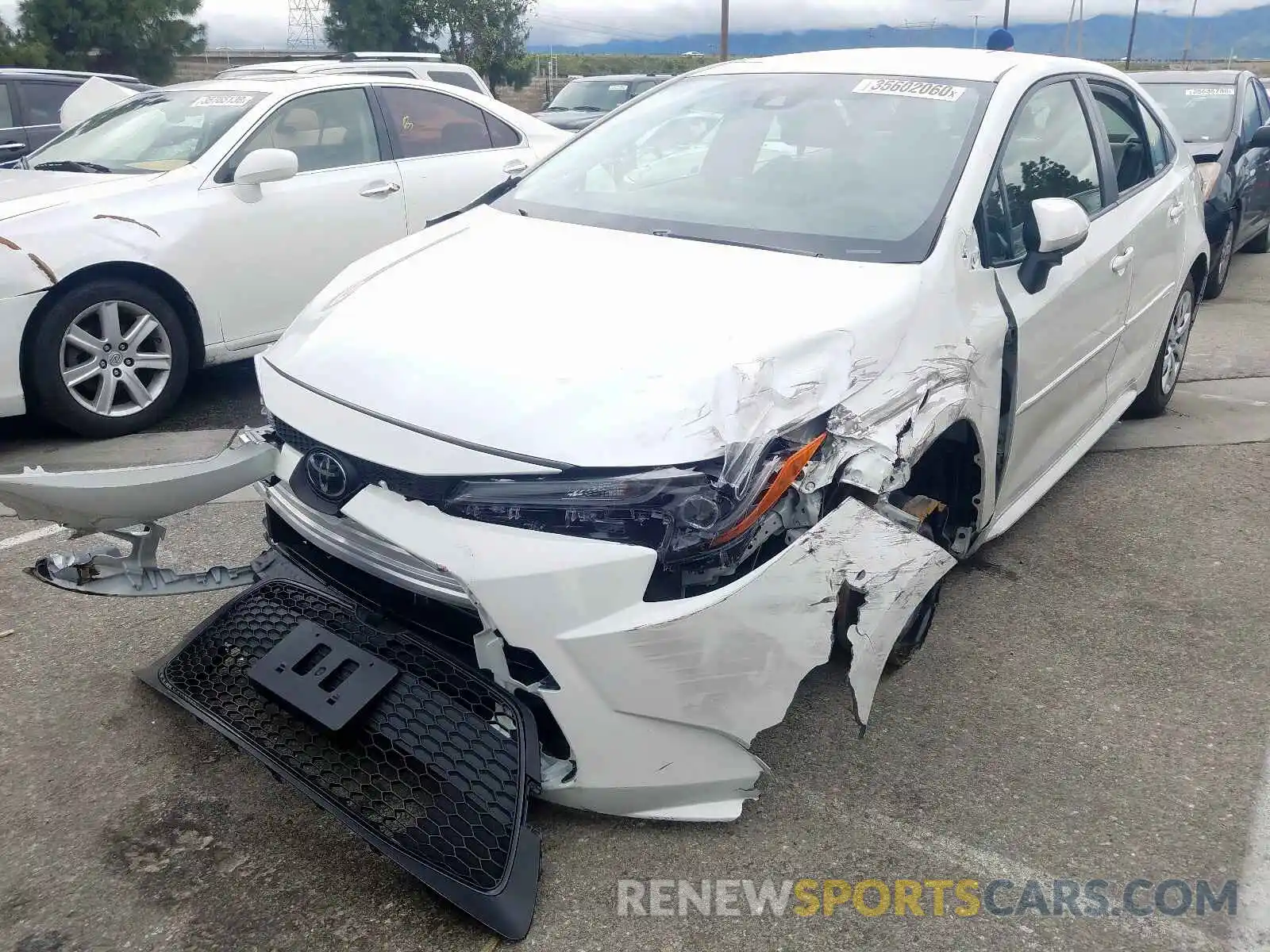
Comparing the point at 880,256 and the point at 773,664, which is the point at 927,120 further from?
the point at 773,664

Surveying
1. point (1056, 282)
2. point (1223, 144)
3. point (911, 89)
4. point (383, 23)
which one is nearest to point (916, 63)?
point (911, 89)

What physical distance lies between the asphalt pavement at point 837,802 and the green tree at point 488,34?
3392 cm

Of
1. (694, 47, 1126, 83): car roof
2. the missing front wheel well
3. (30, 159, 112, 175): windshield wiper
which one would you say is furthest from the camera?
(30, 159, 112, 175): windshield wiper

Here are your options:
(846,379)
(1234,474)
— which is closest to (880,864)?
(846,379)

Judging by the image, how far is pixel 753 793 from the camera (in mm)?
2426

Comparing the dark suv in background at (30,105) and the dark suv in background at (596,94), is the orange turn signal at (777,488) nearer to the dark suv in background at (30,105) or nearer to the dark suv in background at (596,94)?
the dark suv in background at (30,105)

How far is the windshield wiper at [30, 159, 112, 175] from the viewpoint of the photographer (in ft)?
17.5

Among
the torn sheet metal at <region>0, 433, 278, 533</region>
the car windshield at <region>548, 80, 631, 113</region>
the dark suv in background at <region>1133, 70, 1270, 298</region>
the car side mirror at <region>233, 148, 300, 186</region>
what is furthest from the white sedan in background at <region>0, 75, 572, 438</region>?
the car windshield at <region>548, 80, 631, 113</region>

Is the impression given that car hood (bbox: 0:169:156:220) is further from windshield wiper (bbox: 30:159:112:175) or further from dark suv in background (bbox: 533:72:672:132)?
dark suv in background (bbox: 533:72:672:132)

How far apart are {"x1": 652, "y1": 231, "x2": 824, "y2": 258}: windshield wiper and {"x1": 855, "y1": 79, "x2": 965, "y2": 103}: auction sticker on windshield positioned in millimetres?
834

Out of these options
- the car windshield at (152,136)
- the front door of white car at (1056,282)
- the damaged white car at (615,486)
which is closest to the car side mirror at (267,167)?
the car windshield at (152,136)

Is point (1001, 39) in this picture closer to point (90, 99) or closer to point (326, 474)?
point (326, 474)

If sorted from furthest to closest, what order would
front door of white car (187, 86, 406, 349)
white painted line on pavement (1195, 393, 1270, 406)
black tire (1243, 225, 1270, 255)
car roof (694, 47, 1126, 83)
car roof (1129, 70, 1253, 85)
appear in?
black tire (1243, 225, 1270, 255)
car roof (1129, 70, 1253, 85)
white painted line on pavement (1195, 393, 1270, 406)
front door of white car (187, 86, 406, 349)
car roof (694, 47, 1126, 83)

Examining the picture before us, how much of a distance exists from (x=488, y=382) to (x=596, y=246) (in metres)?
0.85
